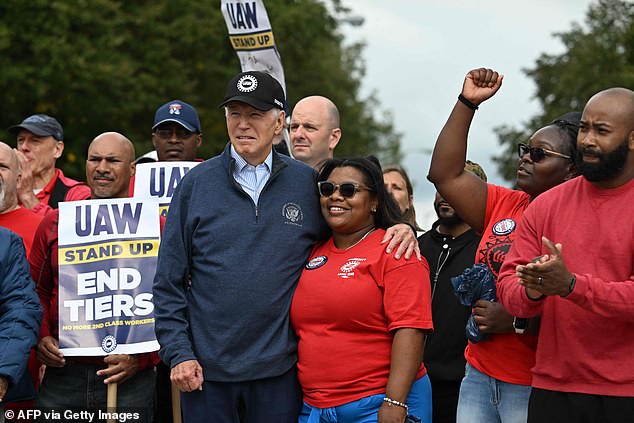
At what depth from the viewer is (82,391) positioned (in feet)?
21.0

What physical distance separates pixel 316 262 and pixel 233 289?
485mm

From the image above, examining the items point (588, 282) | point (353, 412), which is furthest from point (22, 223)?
point (588, 282)

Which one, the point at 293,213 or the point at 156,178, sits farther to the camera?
the point at 156,178

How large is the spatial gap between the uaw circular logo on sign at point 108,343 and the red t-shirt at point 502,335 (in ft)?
7.24

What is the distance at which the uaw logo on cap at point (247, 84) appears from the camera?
5578 millimetres

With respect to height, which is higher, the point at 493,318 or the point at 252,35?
the point at 252,35

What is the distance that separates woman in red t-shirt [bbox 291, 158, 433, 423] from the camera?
5188 millimetres

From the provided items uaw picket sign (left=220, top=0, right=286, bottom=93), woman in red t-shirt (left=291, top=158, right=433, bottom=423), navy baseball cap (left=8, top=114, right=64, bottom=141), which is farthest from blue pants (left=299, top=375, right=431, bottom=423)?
uaw picket sign (left=220, top=0, right=286, bottom=93)

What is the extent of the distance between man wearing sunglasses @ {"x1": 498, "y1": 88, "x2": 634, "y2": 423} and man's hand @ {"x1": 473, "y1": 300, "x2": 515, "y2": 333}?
34cm

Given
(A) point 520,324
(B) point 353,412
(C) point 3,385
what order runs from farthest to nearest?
(C) point 3,385, (B) point 353,412, (A) point 520,324

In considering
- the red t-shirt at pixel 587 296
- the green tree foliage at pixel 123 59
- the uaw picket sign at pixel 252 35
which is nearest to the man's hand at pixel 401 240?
the red t-shirt at pixel 587 296

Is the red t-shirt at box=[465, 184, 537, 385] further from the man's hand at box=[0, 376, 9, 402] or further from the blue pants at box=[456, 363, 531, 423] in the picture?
the man's hand at box=[0, 376, 9, 402]

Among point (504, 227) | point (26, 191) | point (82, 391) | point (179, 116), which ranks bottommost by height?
point (82, 391)

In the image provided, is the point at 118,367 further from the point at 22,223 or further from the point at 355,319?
the point at 355,319
